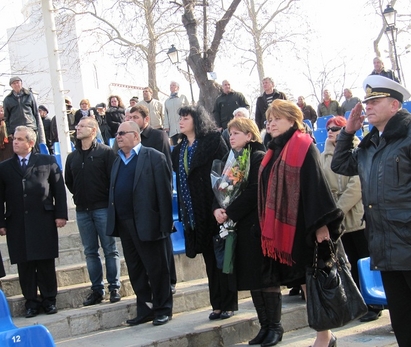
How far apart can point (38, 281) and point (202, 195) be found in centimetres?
182

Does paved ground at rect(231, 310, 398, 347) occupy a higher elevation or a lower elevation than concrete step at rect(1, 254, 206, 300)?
lower

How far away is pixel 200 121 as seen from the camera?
5.88 m

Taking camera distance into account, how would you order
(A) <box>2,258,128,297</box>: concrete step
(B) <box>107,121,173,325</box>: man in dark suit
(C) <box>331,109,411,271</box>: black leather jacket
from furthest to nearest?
(A) <box>2,258,128,297</box>: concrete step, (B) <box>107,121,173,325</box>: man in dark suit, (C) <box>331,109,411,271</box>: black leather jacket

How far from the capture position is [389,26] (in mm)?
17969

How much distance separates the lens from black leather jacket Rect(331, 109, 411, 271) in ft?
12.6

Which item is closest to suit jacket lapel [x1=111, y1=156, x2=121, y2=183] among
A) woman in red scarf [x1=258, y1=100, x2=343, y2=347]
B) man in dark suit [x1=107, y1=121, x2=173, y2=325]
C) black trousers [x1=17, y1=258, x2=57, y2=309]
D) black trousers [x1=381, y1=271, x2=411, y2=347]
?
man in dark suit [x1=107, y1=121, x2=173, y2=325]

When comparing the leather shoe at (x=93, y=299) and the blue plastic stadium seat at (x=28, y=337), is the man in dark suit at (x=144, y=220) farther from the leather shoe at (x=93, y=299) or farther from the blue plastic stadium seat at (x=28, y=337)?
the blue plastic stadium seat at (x=28, y=337)

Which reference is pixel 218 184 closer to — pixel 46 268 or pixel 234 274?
pixel 234 274

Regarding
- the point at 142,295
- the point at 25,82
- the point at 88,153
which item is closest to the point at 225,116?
the point at 88,153

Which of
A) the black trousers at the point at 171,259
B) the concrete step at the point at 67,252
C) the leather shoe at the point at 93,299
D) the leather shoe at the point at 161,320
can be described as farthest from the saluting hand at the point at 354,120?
the concrete step at the point at 67,252

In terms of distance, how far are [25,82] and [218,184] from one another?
32120mm

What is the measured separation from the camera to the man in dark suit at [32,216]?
19.9 ft

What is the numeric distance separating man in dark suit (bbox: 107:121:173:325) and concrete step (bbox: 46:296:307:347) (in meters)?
0.21

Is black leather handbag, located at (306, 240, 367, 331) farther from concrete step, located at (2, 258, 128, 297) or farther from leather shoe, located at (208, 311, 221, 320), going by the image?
concrete step, located at (2, 258, 128, 297)
